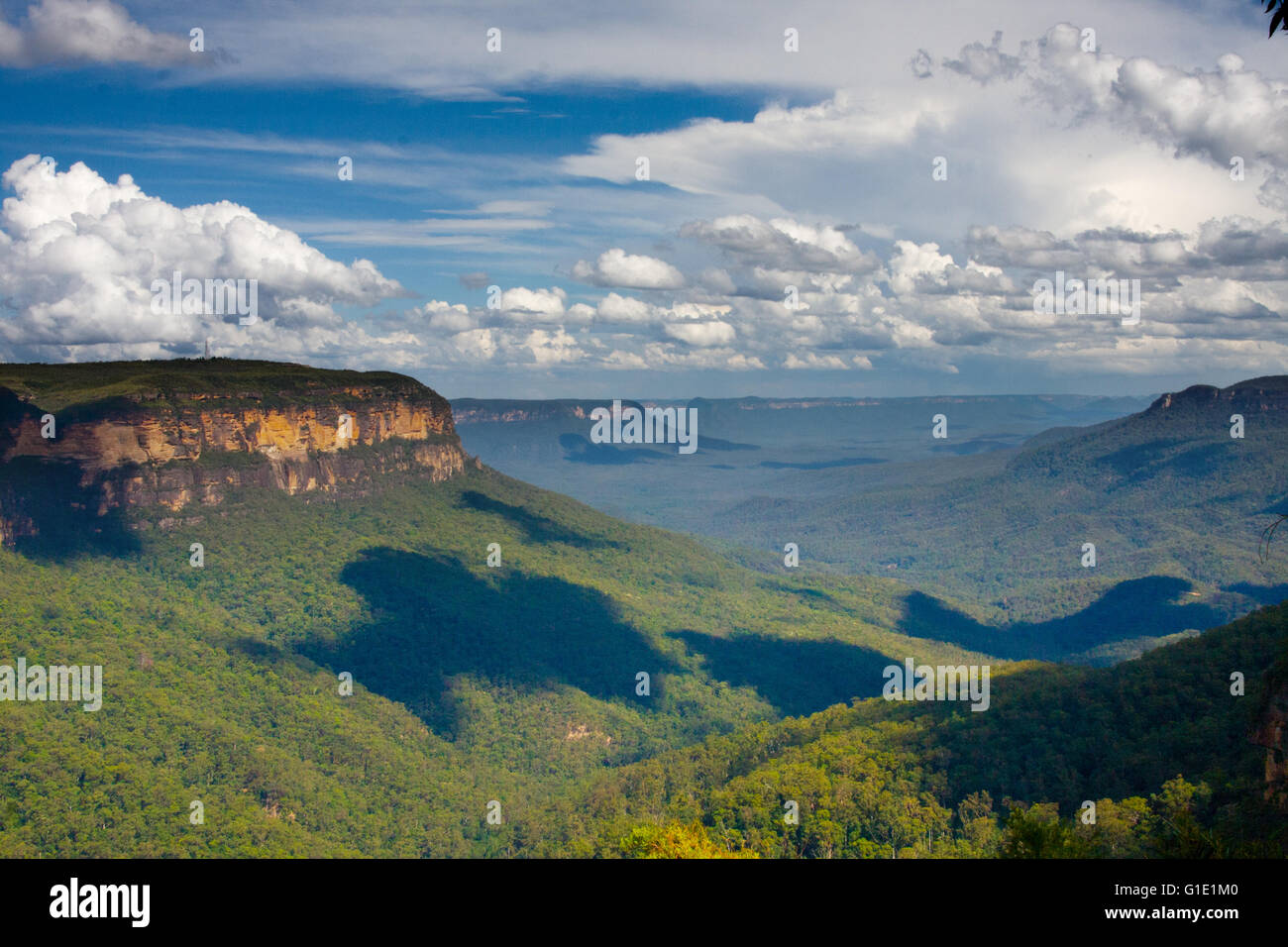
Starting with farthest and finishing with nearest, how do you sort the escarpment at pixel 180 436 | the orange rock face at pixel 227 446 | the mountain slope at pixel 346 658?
the orange rock face at pixel 227 446, the escarpment at pixel 180 436, the mountain slope at pixel 346 658

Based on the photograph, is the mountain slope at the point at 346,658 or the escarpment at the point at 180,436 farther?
the escarpment at the point at 180,436

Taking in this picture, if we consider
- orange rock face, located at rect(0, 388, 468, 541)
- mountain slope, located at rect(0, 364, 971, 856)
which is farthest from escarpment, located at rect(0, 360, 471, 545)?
mountain slope, located at rect(0, 364, 971, 856)

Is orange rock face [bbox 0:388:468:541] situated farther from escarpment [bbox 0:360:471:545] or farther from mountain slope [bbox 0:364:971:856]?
mountain slope [bbox 0:364:971:856]

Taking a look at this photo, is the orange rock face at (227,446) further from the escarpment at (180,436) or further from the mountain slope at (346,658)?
the mountain slope at (346,658)

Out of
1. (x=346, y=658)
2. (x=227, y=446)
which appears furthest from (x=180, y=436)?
(x=346, y=658)

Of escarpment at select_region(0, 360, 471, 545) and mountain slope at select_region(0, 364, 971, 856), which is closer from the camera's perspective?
mountain slope at select_region(0, 364, 971, 856)

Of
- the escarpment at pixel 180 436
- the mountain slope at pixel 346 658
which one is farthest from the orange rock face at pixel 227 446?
the mountain slope at pixel 346 658


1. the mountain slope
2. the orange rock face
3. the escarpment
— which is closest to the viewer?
the mountain slope

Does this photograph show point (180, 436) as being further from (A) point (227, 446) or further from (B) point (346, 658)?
(B) point (346, 658)

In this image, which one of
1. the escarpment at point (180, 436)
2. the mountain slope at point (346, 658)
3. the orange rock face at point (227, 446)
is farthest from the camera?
the orange rock face at point (227, 446)
